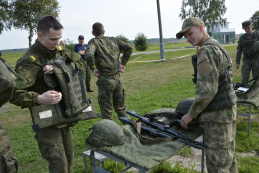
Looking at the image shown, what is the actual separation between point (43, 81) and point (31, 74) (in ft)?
0.63

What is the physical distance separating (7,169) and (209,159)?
2253 millimetres

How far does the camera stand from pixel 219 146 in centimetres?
274

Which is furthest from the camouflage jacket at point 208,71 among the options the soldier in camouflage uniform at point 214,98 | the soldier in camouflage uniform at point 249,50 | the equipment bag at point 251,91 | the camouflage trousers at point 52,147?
the soldier in camouflage uniform at point 249,50

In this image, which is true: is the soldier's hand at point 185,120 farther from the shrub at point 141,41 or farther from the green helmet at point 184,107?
the shrub at point 141,41

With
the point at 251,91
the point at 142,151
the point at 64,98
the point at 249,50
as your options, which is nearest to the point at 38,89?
the point at 64,98

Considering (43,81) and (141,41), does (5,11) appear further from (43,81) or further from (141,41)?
(43,81)

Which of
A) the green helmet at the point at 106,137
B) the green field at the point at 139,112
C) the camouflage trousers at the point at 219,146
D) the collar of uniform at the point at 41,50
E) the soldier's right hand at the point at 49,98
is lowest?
the green field at the point at 139,112

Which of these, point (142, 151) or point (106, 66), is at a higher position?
point (106, 66)

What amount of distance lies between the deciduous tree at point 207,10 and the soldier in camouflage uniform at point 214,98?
121 feet

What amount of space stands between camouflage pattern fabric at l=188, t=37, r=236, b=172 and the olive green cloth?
1.41 feet

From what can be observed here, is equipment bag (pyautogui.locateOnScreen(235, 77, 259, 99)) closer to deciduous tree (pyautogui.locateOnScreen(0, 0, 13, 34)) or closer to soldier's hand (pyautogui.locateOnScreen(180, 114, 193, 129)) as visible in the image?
soldier's hand (pyautogui.locateOnScreen(180, 114, 193, 129))

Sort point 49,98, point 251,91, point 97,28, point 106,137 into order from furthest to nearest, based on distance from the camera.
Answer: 1. point 251,91
2. point 97,28
3. point 106,137
4. point 49,98

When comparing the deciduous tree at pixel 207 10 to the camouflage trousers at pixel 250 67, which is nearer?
the camouflage trousers at pixel 250 67

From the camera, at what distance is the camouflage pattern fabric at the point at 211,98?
2543 millimetres
